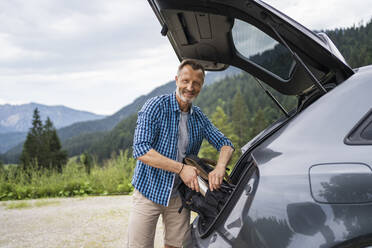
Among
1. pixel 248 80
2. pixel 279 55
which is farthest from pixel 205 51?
pixel 248 80

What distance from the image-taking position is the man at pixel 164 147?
2.18 meters

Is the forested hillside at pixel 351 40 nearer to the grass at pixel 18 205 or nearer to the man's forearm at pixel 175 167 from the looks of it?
the man's forearm at pixel 175 167

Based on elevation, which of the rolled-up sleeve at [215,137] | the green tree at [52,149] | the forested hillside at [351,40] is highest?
the forested hillside at [351,40]

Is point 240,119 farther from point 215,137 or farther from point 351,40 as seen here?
point 215,137

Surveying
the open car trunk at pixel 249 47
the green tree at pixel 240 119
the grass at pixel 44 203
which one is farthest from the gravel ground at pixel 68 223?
the green tree at pixel 240 119

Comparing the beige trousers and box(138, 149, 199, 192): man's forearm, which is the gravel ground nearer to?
the beige trousers

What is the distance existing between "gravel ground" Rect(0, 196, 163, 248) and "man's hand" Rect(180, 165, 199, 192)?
2198mm

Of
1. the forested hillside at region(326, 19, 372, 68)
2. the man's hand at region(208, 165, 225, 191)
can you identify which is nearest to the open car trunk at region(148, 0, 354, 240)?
the man's hand at region(208, 165, 225, 191)

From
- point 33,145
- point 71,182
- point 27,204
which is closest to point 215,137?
point 27,204

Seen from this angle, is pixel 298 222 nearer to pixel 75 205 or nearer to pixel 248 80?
pixel 75 205

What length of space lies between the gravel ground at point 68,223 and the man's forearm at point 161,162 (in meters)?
2.20

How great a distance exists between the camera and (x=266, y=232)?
132cm

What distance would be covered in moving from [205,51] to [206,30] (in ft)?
0.97

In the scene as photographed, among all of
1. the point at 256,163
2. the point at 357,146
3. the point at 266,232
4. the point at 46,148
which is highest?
the point at 357,146
